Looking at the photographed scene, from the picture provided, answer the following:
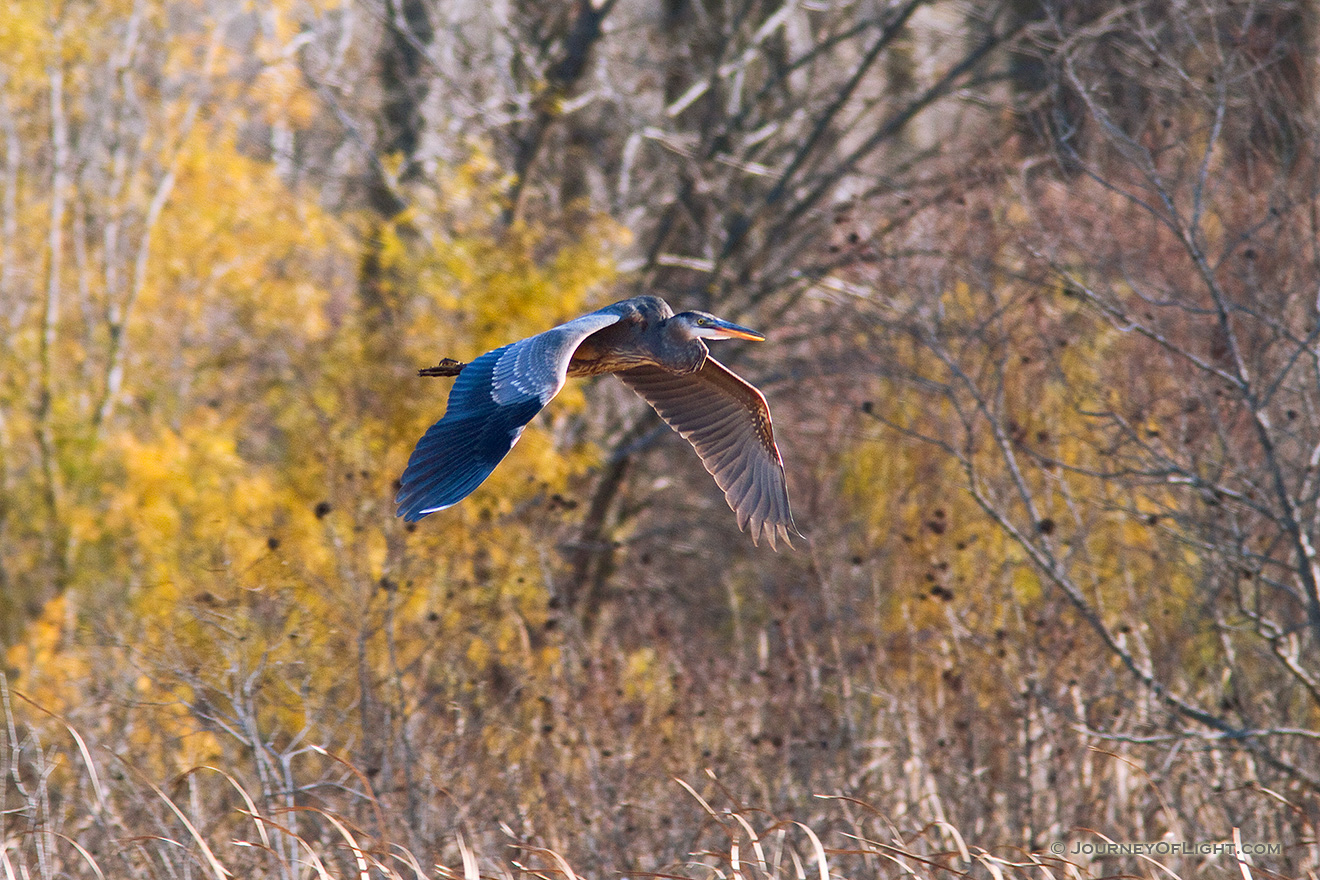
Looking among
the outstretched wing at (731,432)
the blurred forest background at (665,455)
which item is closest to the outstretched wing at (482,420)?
the blurred forest background at (665,455)

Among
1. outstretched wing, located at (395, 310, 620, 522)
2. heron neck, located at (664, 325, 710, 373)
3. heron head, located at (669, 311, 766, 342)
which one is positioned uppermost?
heron head, located at (669, 311, 766, 342)

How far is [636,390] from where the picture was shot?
22.3ft

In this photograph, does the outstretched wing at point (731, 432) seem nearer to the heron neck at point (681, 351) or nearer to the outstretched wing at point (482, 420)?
the heron neck at point (681, 351)

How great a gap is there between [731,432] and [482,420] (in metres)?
1.79

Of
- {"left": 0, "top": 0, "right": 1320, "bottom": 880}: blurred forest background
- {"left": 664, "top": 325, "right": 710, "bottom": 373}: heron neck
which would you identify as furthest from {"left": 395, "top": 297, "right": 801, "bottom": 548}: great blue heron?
{"left": 0, "top": 0, "right": 1320, "bottom": 880}: blurred forest background

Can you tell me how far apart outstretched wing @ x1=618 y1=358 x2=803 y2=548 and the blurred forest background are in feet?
3.76

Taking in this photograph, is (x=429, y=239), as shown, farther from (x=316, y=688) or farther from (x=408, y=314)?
(x=316, y=688)

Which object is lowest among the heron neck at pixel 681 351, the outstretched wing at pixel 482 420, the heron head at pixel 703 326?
the outstretched wing at pixel 482 420

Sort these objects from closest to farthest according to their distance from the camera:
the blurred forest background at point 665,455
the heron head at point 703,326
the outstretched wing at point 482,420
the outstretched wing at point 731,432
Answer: the outstretched wing at point 482,420 → the heron head at point 703,326 → the outstretched wing at point 731,432 → the blurred forest background at point 665,455

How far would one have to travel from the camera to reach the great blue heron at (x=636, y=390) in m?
4.91

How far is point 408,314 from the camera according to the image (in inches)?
432

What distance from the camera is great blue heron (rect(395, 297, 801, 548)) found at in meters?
4.91

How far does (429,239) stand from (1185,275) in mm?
5472

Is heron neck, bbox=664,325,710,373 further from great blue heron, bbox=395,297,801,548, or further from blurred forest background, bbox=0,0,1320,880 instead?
blurred forest background, bbox=0,0,1320,880
